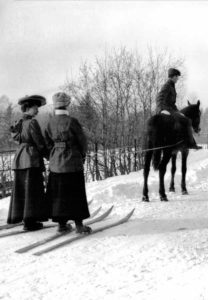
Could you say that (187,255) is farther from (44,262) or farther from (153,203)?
(153,203)

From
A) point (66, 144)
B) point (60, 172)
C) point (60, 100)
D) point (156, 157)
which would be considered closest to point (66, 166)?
point (60, 172)

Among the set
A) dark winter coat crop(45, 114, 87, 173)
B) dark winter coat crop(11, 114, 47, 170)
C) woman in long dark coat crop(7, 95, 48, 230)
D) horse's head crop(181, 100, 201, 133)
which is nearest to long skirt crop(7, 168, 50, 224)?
woman in long dark coat crop(7, 95, 48, 230)

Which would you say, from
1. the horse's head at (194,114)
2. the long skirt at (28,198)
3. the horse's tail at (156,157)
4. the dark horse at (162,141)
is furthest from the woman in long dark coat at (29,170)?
the horse's head at (194,114)

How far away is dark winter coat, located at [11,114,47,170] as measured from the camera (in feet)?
20.9

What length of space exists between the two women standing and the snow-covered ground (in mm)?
366

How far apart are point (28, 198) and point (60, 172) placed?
78 cm

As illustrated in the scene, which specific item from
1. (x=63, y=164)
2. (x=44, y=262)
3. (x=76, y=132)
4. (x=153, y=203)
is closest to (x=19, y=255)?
(x=44, y=262)

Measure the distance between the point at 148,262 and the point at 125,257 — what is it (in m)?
0.35

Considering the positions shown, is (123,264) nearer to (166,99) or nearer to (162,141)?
(162,141)

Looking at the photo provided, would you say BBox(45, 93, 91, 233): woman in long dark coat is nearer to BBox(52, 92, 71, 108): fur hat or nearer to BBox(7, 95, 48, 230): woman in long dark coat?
BBox(52, 92, 71, 108): fur hat

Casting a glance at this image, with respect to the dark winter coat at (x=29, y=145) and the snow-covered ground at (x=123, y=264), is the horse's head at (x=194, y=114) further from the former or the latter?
the dark winter coat at (x=29, y=145)

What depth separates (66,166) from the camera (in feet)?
19.2

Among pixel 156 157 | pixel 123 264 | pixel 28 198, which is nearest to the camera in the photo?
pixel 123 264

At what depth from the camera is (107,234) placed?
599 centimetres
